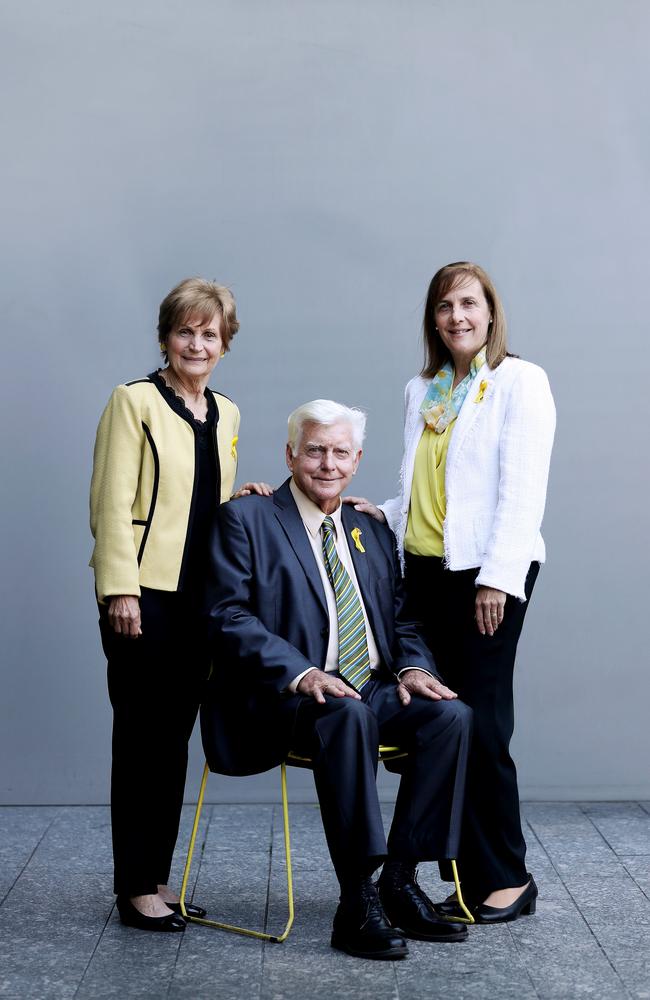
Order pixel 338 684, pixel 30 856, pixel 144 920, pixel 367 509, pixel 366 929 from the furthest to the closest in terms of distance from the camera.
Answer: pixel 30 856 < pixel 367 509 < pixel 144 920 < pixel 338 684 < pixel 366 929

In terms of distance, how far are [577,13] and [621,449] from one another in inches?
59.8

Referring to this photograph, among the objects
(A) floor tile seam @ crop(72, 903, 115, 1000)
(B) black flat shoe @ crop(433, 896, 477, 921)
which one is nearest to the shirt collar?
(B) black flat shoe @ crop(433, 896, 477, 921)

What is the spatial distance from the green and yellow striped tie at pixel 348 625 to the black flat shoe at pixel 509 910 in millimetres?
635

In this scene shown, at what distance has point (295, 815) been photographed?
4.12 meters

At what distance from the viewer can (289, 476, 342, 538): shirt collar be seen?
3.03 metres

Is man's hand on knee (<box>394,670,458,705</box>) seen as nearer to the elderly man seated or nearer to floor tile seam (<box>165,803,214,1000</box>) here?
the elderly man seated

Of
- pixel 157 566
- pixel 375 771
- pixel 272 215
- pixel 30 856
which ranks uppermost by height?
pixel 272 215

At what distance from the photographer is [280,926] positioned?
294 centimetres

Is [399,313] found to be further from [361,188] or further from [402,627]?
[402,627]

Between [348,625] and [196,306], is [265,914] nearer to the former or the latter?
[348,625]

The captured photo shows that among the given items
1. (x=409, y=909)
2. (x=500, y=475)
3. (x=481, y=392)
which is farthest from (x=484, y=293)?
(x=409, y=909)

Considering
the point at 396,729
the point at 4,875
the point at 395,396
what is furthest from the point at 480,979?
the point at 395,396

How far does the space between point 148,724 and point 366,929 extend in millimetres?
716

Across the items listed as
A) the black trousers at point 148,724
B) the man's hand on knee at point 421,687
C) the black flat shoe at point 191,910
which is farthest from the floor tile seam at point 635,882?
the black trousers at point 148,724
